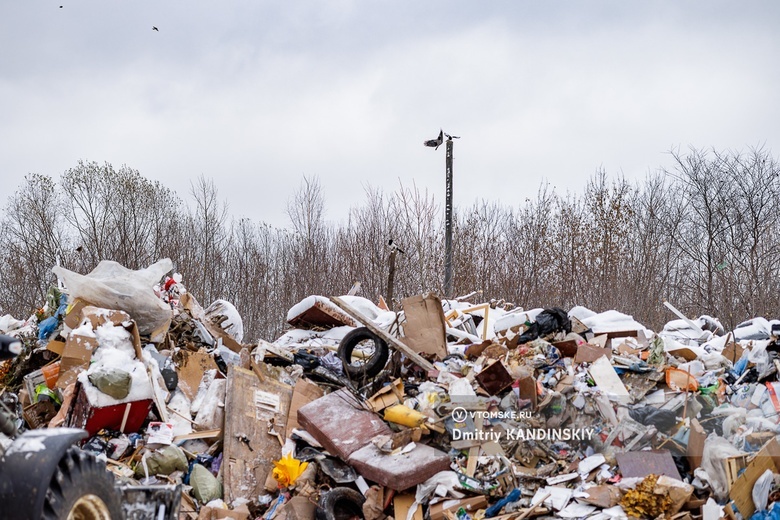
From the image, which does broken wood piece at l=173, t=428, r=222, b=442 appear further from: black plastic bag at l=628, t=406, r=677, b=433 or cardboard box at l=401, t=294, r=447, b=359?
black plastic bag at l=628, t=406, r=677, b=433

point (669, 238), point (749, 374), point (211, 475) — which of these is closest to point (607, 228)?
point (669, 238)

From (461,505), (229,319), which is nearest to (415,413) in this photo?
(461,505)

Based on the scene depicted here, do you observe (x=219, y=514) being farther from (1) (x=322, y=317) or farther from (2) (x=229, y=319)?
(2) (x=229, y=319)

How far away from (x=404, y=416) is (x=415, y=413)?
0.12 metres

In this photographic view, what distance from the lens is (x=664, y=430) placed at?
6.20 m

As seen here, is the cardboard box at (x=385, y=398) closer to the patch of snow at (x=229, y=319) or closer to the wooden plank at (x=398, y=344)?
the wooden plank at (x=398, y=344)

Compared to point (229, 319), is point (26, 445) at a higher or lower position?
higher

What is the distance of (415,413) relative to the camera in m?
6.63

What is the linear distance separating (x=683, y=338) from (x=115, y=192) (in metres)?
18.0

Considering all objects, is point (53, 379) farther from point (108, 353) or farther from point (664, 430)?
point (664, 430)

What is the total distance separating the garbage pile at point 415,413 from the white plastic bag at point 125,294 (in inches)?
0.8

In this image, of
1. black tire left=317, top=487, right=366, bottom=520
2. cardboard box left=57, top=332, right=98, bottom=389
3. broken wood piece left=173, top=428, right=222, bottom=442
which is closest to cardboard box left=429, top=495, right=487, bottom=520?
black tire left=317, top=487, right=366, bottom=520

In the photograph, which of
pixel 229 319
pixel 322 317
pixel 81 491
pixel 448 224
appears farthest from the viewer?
pixel 448 224

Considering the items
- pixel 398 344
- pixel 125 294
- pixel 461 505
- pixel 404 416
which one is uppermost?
pixel 125 294
